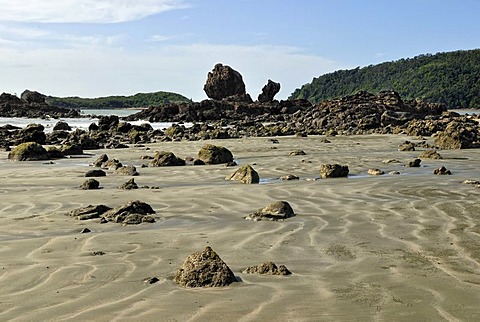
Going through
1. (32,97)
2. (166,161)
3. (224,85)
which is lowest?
(166,161)

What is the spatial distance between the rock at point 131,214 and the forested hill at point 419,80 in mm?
111531

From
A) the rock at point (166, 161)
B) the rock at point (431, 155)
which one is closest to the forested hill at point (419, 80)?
the rock at point (431, 155)

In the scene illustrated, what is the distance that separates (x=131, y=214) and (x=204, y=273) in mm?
2663

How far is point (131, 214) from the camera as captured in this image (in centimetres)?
654

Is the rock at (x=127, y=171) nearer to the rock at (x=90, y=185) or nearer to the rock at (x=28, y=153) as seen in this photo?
the rock at (x=90, y=185)

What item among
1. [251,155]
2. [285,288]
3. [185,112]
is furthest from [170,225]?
[185,112]

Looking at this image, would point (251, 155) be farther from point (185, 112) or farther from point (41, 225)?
point (185, 112)

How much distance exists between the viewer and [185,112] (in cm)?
5494

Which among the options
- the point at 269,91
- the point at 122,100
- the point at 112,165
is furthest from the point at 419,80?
the point at 112,165

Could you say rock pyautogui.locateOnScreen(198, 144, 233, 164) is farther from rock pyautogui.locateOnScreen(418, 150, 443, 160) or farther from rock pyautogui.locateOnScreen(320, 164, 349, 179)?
rock pyautogui.locateOnScreen(418, 150, 443, 160)

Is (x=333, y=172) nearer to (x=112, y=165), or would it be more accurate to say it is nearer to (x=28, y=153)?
(x=112, y=165)

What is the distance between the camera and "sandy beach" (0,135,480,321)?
3578 mm

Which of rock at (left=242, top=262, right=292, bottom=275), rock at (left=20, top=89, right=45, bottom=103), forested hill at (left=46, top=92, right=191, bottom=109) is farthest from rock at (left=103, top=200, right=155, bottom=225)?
forested hill at (left=46, top=92, right=191, bottom=109)

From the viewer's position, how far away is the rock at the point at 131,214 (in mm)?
6426
